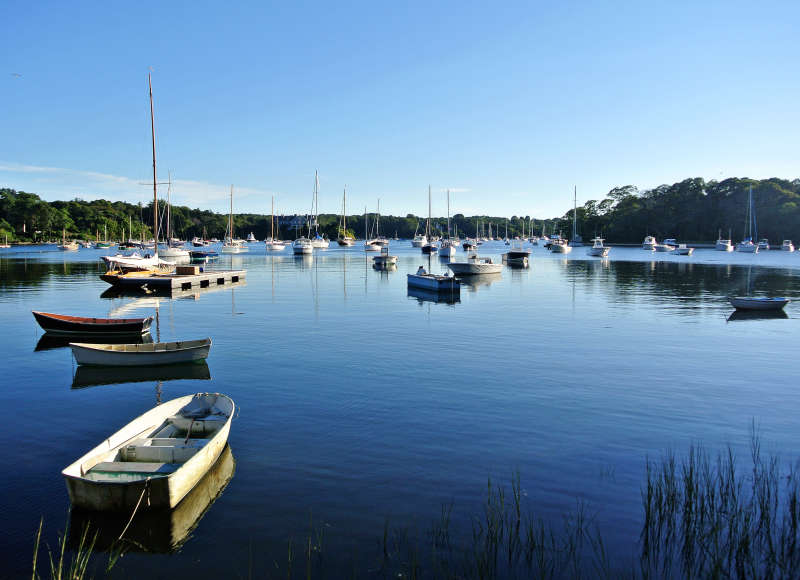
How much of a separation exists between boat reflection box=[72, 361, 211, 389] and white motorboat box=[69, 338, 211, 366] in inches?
Result: 9.9

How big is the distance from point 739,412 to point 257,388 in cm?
1499

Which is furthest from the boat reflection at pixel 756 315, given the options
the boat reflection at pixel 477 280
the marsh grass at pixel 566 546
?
the marsh grass at pixel 566 546

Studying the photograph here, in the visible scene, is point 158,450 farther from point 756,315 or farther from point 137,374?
point 756,315

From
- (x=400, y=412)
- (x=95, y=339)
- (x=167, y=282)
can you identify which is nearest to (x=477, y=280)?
(x=167, y=282)

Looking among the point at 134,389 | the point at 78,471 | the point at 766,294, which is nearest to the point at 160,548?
the point at 78,471

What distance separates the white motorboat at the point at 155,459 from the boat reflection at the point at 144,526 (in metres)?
0.19

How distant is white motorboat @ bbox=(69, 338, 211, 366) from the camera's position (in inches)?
836

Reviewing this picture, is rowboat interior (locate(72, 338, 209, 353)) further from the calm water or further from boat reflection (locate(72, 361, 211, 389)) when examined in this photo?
the calm water

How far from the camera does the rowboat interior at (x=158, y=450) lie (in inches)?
411

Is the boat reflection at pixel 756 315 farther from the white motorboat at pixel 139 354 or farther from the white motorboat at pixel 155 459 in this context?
the white motorboat at pixel 155 459

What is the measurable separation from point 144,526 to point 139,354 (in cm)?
1254

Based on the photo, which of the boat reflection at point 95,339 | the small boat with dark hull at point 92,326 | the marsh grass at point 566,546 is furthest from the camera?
the boat reflection at point 95,339

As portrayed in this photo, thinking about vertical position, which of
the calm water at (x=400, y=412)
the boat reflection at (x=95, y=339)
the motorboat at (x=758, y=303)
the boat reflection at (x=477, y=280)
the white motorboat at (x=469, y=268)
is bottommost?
the calm water at (x=400, y=412)

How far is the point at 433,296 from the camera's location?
158 feet
